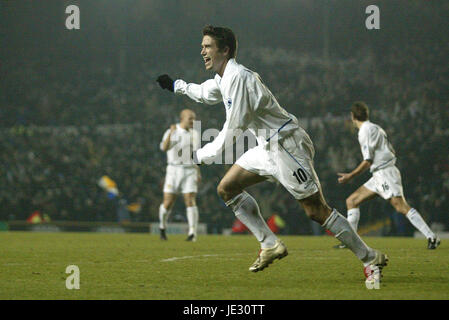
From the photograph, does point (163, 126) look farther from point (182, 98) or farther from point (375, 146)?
point (375, 146)

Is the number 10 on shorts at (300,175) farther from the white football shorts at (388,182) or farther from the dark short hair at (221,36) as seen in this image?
the white football shorts at (388,182)

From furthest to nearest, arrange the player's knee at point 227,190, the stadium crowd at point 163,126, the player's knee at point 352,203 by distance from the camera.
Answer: the stadium crowd at point 163,126
the player's knee at point 352,203
the player's knee at point 227,190

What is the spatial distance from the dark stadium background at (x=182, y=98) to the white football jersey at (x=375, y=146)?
5.82 meters

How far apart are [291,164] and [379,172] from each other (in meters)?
5.94

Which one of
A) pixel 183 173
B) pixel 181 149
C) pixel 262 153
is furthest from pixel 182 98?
pixel 262 153

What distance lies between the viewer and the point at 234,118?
6.10 metres

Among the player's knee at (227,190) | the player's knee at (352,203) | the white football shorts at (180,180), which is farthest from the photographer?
the white football shorts at (180,180)

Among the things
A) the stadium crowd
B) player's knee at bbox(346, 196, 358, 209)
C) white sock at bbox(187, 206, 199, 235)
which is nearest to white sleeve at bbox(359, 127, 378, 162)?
player's knee at bbox(346, 196, 358, 209)

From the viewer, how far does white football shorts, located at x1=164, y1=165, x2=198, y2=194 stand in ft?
48.2

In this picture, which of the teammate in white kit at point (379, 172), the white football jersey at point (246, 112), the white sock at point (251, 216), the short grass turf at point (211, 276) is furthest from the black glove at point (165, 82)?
the teammate in white kit at point (379, 172)

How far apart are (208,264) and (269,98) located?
2797 mm

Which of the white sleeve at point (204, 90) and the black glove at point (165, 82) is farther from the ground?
the black glove at point (165, 82)

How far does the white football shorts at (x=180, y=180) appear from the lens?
14.7 meters
